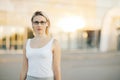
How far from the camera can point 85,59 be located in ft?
15.5

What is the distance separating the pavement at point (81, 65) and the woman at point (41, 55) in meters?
2.37

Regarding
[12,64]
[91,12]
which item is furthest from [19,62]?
[91,12]

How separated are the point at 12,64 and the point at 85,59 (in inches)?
51.0

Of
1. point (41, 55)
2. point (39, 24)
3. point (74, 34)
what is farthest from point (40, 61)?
point (74, 34)

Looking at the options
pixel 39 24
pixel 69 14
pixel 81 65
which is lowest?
pixel 81 65

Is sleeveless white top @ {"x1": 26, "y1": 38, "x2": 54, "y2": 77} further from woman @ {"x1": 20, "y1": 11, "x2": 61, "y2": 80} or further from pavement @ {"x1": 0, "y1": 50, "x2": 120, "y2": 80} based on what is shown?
pavement @ {"x1": 0, "y1": 50, "x2": 120, "y2": 80}

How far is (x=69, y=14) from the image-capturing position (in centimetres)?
462

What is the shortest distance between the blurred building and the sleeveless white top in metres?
2.43

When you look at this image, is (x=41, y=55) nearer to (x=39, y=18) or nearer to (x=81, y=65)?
(x=39, y=18)

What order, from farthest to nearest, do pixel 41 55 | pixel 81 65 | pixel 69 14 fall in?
1. pixel 81 65
2. pixel 69 14
3. pixel 41 55

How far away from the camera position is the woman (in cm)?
190

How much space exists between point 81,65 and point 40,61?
289cm

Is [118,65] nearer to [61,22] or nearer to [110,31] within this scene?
[110,31]

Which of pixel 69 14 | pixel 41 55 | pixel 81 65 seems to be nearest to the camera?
pixel 41 55
